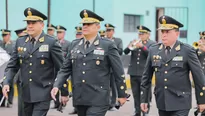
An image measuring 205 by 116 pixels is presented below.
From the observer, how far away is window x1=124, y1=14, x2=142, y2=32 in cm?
2214

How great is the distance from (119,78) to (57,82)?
0.81m

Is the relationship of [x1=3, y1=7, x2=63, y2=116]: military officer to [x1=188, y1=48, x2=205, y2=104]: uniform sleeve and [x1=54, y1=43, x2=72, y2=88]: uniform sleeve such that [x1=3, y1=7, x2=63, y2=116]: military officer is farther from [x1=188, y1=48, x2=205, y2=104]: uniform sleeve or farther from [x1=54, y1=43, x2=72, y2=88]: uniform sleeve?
[x1=188, y1=48, x2=205, y2=104]: uniform sleeve

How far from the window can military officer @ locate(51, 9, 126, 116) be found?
15.7 m

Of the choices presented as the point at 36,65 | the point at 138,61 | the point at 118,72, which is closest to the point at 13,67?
the point at 36,65

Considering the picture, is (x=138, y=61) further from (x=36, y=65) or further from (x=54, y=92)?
(x=54, y=92)

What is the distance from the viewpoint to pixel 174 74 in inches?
253

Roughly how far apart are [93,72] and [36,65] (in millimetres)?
872

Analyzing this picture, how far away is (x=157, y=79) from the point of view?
6590mm

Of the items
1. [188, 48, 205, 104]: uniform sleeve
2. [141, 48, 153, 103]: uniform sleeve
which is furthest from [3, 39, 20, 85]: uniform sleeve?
[188, 48, 205, 104]: uniform sleeve

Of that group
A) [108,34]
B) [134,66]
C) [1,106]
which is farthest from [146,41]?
[1,106]

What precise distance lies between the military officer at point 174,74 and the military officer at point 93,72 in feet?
1.73

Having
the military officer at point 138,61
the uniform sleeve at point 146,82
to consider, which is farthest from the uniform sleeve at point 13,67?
the military officer at point 138,61

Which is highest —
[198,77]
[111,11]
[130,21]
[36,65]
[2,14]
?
[111,11]

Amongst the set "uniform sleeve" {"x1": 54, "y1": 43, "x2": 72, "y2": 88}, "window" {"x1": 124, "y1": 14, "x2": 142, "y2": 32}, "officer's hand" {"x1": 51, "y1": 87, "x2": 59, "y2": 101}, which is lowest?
"officer's hand" {"x1": 51, "y1": 87, "x2": 59, "y2": 101}
